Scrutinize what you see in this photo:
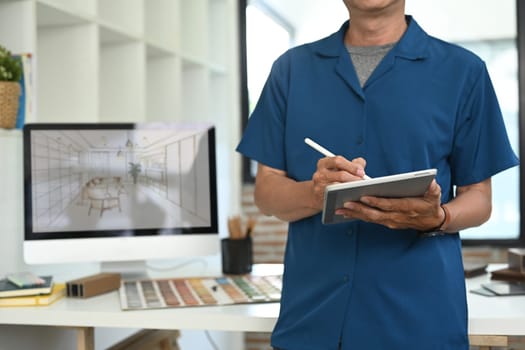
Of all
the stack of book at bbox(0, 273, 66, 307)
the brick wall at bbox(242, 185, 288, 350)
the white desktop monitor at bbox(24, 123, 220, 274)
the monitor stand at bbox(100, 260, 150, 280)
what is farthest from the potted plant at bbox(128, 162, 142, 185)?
the brick wall at bbox(242, 185, 288, 350)

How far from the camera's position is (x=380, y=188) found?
121 cm

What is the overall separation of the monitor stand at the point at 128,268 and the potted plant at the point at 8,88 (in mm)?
603

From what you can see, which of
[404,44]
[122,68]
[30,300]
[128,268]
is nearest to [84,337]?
[30,300]

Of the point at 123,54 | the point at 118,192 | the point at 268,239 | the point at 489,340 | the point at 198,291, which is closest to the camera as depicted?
the point at 489,340

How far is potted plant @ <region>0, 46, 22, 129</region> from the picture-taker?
6.68 feet

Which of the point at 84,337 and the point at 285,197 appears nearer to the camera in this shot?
the point at 285,197

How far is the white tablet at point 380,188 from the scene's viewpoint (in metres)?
1.17

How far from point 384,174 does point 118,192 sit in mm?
1117

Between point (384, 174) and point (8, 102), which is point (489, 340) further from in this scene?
point (8, 102)

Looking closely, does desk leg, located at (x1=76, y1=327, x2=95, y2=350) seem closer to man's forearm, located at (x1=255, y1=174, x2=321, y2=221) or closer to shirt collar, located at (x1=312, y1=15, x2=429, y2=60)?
man's forearm, located at (x1=255, y1=174, x2=321, y2=221)

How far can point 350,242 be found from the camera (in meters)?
1.38

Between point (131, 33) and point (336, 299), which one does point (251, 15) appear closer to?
point (131, 33)

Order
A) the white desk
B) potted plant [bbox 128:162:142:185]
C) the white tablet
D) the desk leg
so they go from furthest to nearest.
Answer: potted plant [bbox 128:162:142:185], the desk leg, the white desk, the white tablet

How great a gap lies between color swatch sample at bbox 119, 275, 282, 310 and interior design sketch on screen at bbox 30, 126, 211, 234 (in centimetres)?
19
